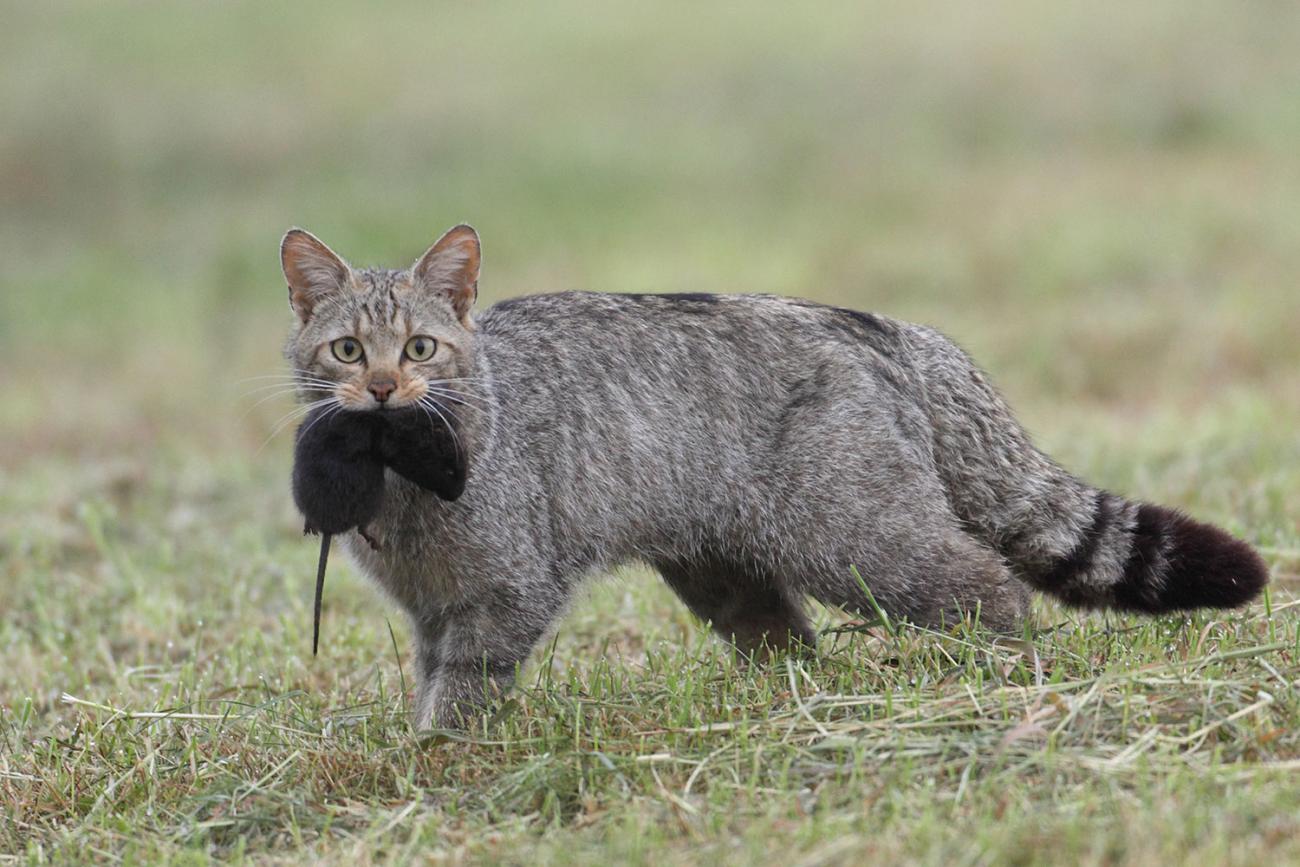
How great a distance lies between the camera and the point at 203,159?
1930 centimetres

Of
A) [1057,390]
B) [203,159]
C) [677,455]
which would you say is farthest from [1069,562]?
[203,159]

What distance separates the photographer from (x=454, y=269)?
5086 millimetres

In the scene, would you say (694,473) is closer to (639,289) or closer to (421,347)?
(421,347)

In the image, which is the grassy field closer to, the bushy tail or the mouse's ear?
the bushy tail

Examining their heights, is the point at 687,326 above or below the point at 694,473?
above

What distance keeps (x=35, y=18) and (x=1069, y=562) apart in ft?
72.7

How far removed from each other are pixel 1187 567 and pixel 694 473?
1562mm

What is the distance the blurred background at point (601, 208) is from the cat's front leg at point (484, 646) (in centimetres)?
194

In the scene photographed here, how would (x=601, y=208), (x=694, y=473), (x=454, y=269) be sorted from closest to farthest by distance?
(x=454, y=269) → (x=694, y=473) → (x=601, y=208)

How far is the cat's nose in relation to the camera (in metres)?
4.64

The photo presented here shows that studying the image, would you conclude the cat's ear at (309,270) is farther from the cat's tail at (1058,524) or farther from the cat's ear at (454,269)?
the cat's tail at (1058,524)

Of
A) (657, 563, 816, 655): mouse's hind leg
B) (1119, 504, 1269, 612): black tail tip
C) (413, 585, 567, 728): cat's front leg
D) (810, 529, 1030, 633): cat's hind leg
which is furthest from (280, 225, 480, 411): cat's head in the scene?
(1119, 504, 1269, 612): black tail tip

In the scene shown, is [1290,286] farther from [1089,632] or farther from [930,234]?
[1089,632]

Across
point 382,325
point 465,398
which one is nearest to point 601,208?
point 465,398
